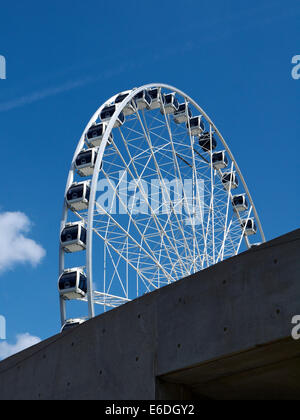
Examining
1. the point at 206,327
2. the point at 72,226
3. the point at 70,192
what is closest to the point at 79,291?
the point at 72,226

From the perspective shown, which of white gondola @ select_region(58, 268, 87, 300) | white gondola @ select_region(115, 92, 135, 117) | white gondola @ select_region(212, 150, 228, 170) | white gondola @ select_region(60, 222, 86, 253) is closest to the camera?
white gondola @ select_region(58, 268, 87, 300)

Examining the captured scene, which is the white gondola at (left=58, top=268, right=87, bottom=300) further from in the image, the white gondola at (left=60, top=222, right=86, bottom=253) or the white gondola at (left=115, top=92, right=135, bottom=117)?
the white gondola at (left=115, top=92, right=135, bottom=117)

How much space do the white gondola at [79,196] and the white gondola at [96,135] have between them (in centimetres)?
198

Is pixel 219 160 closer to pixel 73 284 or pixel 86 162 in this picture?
pixel 86 162

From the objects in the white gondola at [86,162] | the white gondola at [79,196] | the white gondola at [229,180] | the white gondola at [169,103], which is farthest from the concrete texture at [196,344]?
the white gondola at [229,180]

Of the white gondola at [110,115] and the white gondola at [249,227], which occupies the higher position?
the white gondola at [110,115]

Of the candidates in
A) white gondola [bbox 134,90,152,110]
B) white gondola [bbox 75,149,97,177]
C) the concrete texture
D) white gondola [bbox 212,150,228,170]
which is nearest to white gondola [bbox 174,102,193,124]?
white gondola [bbox 212,150,228,170]

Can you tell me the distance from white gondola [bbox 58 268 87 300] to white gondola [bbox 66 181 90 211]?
2.35 meters

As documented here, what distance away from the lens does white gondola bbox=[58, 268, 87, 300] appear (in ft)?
59.9

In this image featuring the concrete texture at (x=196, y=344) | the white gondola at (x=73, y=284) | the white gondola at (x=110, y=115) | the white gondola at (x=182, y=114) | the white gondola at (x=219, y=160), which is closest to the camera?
the concrete texture at (x=196, y=344)

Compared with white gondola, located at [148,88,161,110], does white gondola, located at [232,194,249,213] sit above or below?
below

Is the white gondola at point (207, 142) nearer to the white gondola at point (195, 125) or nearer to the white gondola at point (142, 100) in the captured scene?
the white gondola at point (195, 125)

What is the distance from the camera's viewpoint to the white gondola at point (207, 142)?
1137 inches

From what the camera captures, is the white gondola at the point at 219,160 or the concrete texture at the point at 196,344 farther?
A: the white gondola at the point at 219,160
